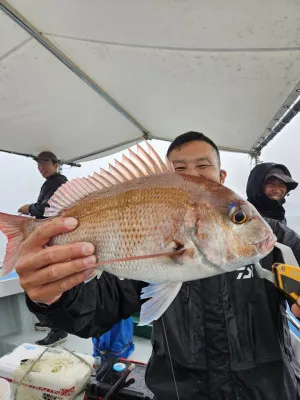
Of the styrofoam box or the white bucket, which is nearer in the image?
the white bucket

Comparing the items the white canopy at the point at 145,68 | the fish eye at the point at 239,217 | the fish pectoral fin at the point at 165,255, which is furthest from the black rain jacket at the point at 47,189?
the fish eye at the point at 239,217

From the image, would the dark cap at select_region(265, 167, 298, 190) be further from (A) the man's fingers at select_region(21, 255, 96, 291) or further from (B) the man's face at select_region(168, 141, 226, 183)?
(A) the man's fingers at select_region(21, 255, 96, 291)

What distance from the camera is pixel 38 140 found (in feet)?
15.4

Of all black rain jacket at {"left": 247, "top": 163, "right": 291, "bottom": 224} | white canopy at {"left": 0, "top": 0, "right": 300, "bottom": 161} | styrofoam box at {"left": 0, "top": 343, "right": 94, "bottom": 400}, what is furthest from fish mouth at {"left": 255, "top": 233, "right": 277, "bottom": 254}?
black rain jacket at {"left": 247, "top": 163, "right": 291, "bottom": 224}

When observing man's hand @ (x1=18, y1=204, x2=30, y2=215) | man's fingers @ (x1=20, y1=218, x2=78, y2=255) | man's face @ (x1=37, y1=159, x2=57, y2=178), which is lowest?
man's fingers @ (x1=20, y1=218, x2=78, y2=255)

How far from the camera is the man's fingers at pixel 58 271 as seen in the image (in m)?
1.04

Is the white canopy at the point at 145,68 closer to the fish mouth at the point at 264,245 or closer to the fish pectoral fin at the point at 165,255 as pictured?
the fish mouth at the point at 264,245

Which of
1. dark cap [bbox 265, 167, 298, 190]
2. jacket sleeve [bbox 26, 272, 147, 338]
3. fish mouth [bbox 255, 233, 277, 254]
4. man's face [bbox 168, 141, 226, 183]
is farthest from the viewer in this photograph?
dark cap [bbox 265, 167, 298, 190]

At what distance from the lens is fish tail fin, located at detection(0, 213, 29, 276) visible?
120 cm

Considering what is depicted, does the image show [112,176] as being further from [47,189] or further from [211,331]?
[47,189]

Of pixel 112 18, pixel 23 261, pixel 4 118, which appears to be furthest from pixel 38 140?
pixel 23 261

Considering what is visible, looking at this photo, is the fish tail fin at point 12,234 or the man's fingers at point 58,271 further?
the fish tail fin at point 12,234

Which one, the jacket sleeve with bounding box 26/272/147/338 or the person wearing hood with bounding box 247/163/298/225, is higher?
the person wearing hood with bounding box 247/163/298/225

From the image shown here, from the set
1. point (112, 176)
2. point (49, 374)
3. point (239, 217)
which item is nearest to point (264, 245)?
point (239, 217)
